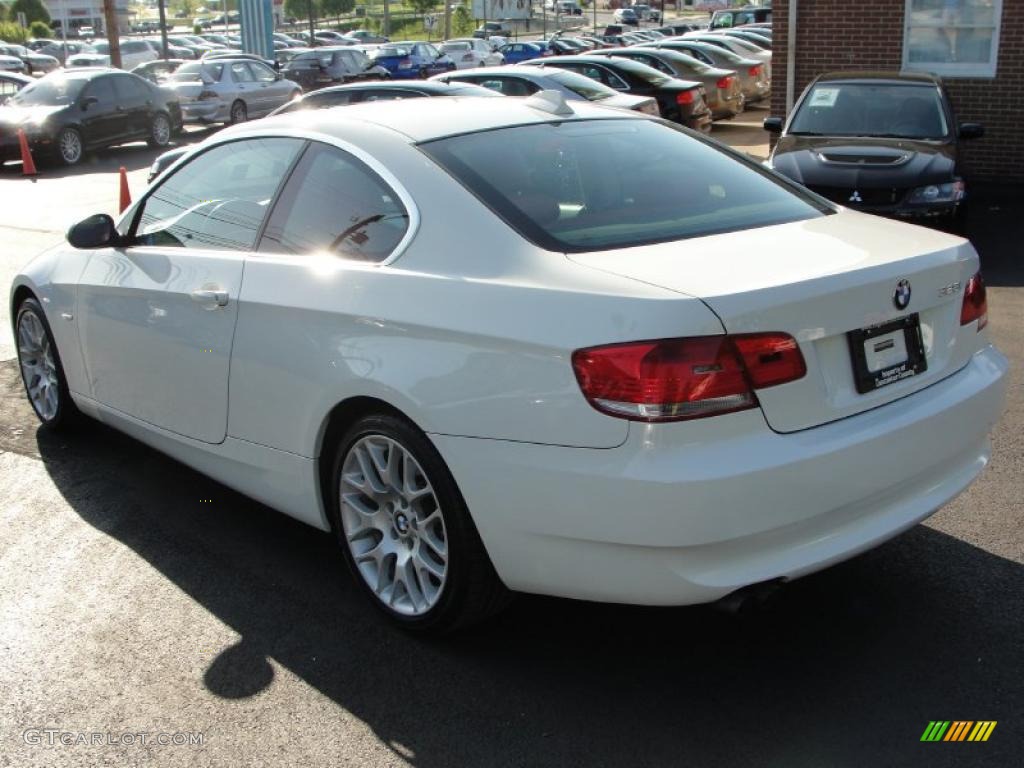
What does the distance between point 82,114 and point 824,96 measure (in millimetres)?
14102

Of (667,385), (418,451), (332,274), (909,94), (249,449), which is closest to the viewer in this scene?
(667,385)

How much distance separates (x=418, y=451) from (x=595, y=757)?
0.99 metres

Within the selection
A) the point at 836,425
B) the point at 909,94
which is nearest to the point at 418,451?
the point at 836,425

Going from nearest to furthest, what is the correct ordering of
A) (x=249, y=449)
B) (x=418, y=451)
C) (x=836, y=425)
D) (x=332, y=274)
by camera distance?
(x=836, y=425)
(x=418, y=451)
(x=332, y=274)
(x=249, y=449)

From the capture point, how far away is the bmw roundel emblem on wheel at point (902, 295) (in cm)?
340

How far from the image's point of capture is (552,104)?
4.52 meters

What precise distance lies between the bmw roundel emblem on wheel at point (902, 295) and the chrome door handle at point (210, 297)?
223 cm

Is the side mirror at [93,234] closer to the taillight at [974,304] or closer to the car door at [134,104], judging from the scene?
the taillight at [974,304]

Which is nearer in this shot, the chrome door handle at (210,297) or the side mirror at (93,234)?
the chrome door handle at (210,297)

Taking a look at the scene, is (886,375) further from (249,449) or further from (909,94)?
(909,94)

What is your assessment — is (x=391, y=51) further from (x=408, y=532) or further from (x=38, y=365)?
(x=408, y=532)

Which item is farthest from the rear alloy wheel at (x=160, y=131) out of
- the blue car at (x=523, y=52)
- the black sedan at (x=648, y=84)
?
the blue car at (x=523, y=52)

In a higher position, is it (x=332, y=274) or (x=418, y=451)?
(x=332, y=274)

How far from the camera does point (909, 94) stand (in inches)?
441
